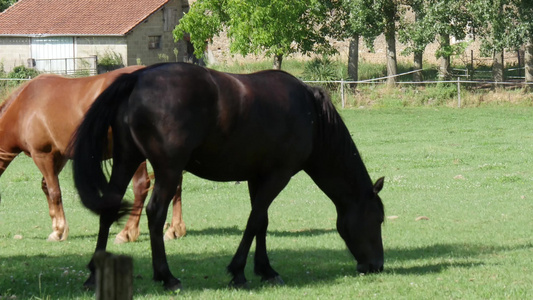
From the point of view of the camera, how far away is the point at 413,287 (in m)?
7.05

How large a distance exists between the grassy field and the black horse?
A: 17.4 inches

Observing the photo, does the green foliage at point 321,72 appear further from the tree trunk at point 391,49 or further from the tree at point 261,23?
the tree trunk at point 391,49

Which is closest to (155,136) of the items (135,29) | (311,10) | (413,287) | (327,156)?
(327,156)

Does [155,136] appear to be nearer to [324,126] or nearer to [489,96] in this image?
[324,126]

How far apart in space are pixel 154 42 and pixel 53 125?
4239 centimetres

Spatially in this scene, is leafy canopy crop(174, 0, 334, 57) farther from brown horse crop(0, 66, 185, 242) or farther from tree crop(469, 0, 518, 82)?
brown horse crop(0, 66, 185, 242)

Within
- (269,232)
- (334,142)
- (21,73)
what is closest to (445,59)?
(21,73)

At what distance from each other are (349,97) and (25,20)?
1146 inches

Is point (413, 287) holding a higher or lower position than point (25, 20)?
lower

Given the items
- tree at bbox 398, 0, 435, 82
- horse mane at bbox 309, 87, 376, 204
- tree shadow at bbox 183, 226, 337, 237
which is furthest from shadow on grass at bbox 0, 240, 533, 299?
tree at bbox 398, 0, 435, 82

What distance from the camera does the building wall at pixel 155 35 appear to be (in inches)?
1971

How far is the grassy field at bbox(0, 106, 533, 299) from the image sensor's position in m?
7.08

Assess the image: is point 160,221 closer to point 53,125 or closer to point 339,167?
point 339,167

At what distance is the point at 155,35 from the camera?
169ft
